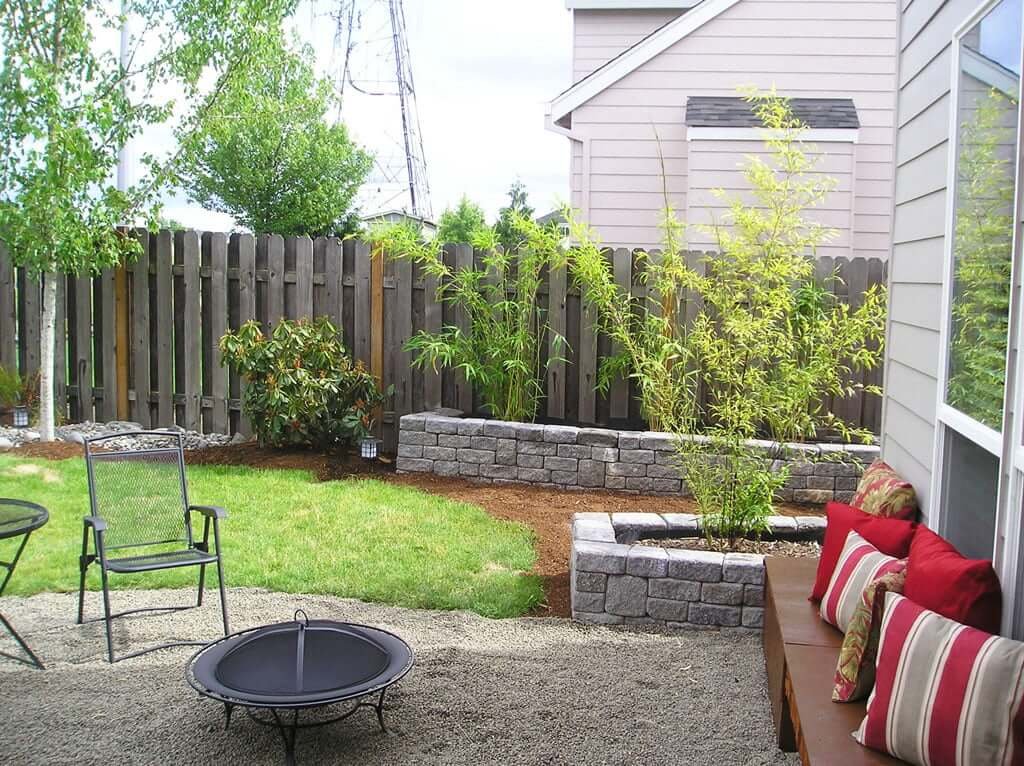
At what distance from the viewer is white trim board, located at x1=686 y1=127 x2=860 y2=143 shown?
9.12 meters

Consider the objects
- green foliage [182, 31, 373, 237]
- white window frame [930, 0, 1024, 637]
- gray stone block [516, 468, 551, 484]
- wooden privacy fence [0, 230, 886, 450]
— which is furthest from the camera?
green foliage [182, 31, 373, 237]

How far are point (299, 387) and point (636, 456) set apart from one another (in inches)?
99.6

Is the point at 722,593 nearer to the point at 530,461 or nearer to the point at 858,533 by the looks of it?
the point at 858,533

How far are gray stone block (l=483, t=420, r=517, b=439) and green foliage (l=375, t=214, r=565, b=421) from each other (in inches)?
15.6

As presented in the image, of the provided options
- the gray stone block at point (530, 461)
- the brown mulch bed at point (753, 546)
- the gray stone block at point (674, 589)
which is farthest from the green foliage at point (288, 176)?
the gray stone block at point (674, 589)

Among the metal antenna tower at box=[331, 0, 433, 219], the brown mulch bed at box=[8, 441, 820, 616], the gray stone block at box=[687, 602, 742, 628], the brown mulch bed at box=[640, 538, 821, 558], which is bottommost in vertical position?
the gray stone block at box=[687, 602, 742, 628]

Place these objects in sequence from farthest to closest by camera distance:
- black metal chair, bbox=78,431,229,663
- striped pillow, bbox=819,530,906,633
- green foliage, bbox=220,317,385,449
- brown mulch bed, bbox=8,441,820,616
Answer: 1. green foliage, bbox=220,317,385,449
2. brown mulch bed, bbox=8,441,820,616
3. black metal chair, bbox=78,431,229,663
4. striped pillow, bbox=819,530,906,633

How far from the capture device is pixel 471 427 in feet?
22.9

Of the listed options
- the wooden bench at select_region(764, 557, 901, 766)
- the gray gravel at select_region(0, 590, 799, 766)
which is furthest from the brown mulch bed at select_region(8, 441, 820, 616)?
the wooden bench at select_region(764, 557, 901, 766)

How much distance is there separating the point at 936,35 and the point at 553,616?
291 cm

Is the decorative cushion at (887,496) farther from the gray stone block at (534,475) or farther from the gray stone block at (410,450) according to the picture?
the gray stone block at (410,450)

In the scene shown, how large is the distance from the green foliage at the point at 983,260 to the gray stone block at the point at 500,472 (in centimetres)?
394

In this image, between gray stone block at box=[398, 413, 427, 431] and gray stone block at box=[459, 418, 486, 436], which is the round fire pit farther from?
gray stone block at box=[398, 413, 427, 431]

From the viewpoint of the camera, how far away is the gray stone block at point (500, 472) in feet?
22.7
